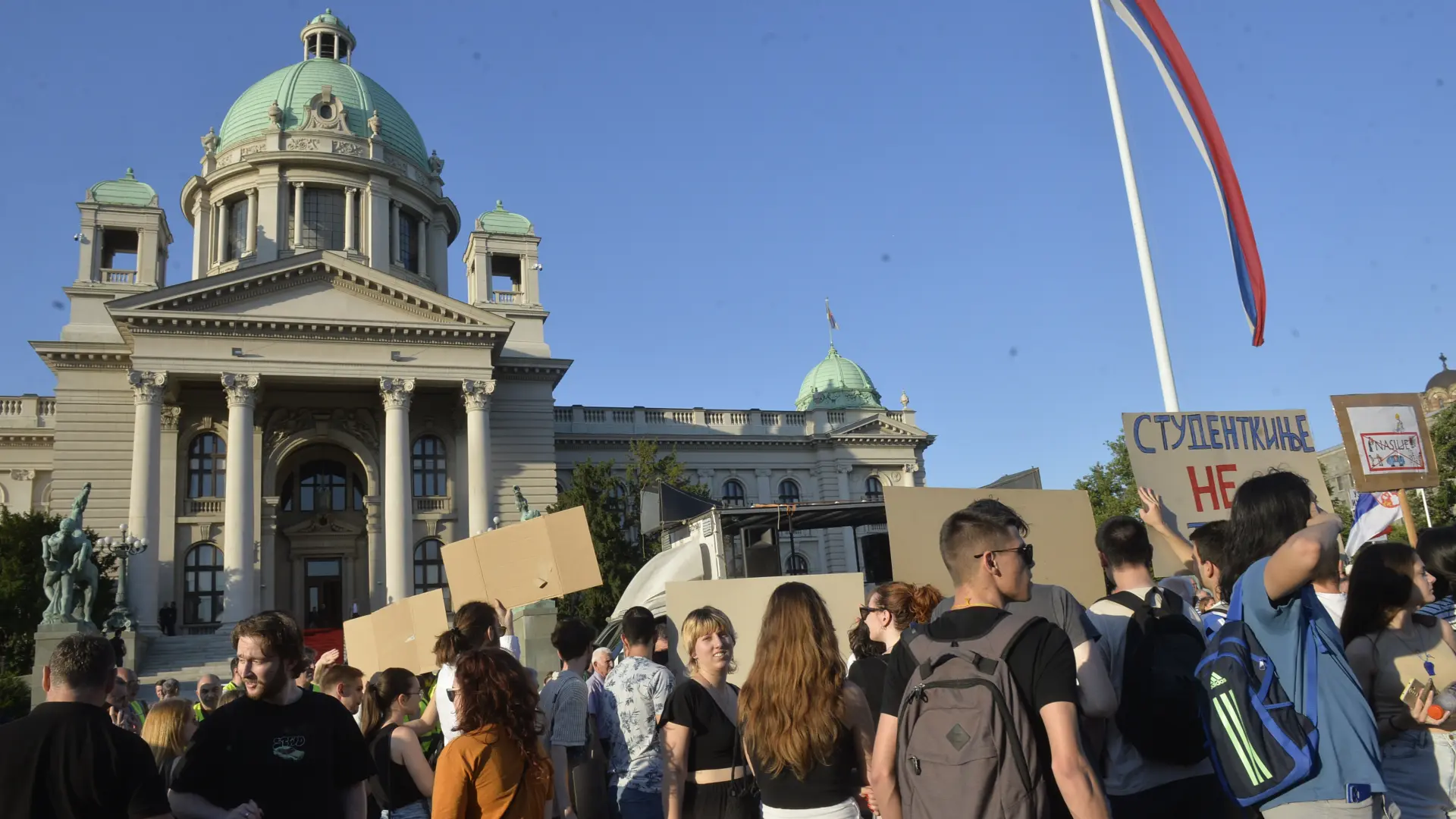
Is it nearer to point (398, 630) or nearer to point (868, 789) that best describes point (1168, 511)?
point (868, 789)

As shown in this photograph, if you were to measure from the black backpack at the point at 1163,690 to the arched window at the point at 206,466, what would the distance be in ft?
126

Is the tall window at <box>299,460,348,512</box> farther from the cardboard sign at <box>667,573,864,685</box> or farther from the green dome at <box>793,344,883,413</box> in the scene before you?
the cardboard sign at <box>667,573,864,685</box>

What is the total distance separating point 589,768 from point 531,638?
18121 millimetres

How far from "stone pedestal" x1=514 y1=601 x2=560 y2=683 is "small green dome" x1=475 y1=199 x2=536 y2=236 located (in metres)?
24.4

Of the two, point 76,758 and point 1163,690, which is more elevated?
point 76,758

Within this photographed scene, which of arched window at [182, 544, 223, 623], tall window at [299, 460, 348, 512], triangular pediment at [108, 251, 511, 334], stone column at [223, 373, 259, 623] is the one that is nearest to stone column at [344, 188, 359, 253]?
triangular pediment at [108, 251, 511, 334]

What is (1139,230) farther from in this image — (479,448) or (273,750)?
(479,448)

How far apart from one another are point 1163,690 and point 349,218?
157 feet

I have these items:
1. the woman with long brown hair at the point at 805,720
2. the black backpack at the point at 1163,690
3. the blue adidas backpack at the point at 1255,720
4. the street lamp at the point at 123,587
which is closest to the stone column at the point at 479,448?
the street lamp at the point at 123,587

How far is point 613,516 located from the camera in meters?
37.5

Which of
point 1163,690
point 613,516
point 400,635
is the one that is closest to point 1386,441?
point 1163,690

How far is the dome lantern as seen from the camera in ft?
187

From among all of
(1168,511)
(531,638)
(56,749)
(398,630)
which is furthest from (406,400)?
(56,749)

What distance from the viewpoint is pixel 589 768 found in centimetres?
717
